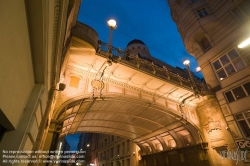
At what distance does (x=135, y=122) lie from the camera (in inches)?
616

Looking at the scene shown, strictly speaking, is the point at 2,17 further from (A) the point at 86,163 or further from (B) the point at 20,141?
(A) the point at 86,163

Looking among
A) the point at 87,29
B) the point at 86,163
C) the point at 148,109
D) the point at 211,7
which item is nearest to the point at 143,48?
the point at 211,7

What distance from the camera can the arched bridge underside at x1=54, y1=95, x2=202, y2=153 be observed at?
11.3 m

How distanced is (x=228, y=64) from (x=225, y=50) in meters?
1.50

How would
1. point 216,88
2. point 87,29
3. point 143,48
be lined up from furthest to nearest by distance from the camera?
point 143,48 → point 216,88 → point 87,29

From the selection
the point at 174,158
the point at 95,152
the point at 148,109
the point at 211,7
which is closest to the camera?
the point at 148,109

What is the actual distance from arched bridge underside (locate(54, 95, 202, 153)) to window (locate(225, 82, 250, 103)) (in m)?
4.41

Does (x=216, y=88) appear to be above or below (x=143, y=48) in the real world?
below

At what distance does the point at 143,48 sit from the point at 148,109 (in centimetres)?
3237

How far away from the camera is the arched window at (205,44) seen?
15.7 m

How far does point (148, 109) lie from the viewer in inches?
510

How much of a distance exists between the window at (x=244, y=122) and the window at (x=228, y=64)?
151 inches

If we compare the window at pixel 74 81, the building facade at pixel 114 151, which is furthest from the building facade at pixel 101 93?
the building facade at pixel 114 151

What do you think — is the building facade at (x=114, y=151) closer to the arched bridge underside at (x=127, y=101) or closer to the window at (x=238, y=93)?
the arched bridge underside at (x=127, y=101)
